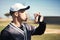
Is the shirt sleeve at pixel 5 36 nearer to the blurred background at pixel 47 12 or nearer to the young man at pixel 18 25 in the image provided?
the young man at pixel 18 25

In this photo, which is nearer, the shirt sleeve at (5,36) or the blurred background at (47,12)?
the shirt sleeve at (5,36)

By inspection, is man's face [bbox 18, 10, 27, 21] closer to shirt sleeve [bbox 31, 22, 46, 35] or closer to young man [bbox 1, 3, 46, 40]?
young man [bbox 1, 3, 46, 40]

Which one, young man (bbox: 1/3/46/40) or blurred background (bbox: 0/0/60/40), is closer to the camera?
young man (bbox: 1/3/46/40)

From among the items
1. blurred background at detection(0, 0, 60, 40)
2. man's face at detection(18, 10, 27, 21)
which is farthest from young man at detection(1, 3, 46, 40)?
blurred background at detection(0, 0, 60, 40)

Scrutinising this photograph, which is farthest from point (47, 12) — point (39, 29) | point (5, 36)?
point (5, 36)

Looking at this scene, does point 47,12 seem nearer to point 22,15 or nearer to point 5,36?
point 22,15

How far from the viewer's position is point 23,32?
1579 millimetres

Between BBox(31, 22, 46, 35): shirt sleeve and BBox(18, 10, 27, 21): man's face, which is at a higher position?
BBox(18, 10, 27, 21): man's face

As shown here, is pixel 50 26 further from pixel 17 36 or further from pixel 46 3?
pixel 17 36

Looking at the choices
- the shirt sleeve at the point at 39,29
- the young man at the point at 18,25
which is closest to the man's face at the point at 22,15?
the young man at the point at 18,25

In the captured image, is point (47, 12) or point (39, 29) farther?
point (47, 12)

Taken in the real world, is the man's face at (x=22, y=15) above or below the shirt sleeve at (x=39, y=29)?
above

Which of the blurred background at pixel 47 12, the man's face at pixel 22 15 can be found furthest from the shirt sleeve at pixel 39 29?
the blurred background at pixel 47 12

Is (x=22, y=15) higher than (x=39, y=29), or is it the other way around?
(x=22, y=15)
